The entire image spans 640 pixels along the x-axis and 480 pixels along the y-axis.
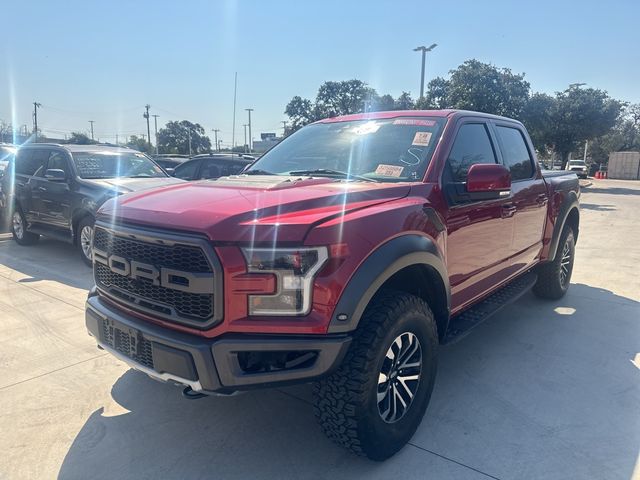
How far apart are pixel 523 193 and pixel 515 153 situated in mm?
456

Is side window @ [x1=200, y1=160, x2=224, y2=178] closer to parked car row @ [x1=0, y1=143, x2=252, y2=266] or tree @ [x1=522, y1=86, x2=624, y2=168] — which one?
parked car row @ [x1=0, y1=143, x2=252, y2=266]

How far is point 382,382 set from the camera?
8.04 ft

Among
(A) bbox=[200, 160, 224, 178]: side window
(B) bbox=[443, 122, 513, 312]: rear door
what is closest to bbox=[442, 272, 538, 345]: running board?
(B) bbox=[443, 122, 513, 312]: rear door

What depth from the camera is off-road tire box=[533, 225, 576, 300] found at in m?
5.22

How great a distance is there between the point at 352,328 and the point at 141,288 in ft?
3.72

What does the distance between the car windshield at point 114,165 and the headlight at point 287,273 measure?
586 centimetres

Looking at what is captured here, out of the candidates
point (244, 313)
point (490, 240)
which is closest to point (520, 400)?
point (490, 240)

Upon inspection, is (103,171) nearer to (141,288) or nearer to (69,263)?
(69,263)

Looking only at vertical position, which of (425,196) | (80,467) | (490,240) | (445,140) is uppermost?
(445,140)

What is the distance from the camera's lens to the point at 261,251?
2.10 m

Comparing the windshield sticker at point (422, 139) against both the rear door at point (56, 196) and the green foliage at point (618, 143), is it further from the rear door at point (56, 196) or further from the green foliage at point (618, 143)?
the green foliage at point (618, 143)

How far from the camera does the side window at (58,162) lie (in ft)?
23.2

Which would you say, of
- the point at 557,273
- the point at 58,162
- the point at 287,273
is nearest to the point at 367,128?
the point at 287,273

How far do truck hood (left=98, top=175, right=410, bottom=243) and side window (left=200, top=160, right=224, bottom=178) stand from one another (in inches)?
292
